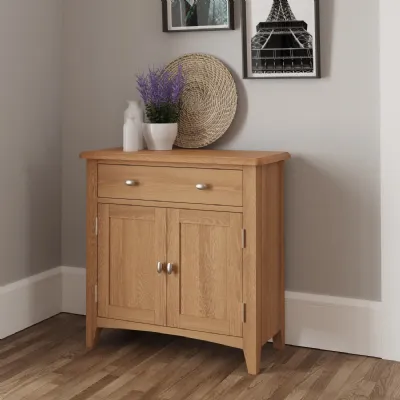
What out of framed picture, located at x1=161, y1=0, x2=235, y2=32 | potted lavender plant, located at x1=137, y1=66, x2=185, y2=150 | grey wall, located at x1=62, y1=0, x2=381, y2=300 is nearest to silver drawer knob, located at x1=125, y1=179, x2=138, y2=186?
potted lavender plant, located at x1=137, y1=66, x2=185, y2=150

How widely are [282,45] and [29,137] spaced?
1266 mm

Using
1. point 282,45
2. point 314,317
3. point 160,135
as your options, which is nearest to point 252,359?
point 314,317

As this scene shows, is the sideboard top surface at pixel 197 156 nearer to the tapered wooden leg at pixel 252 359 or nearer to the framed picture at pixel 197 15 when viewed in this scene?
the framed picture at pixel 197 15

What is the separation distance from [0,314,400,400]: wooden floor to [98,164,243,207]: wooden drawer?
0.68 meters

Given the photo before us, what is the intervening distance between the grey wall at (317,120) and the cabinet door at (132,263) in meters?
0.54

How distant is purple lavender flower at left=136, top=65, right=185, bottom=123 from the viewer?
3.27 m

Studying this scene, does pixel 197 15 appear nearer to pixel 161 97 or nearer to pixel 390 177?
pixel 161 97

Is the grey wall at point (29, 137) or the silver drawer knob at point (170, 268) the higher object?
the grey wall at point (29, 137)

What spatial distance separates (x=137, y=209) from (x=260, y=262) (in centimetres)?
57

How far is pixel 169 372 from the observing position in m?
3.00

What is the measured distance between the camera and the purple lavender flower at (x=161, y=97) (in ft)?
10.7

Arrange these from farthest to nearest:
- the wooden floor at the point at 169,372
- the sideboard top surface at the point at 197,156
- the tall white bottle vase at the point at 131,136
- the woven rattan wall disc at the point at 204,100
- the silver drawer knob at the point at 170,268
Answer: the woven rattan wall disc at the point at 204,100 < the tall white bottle vase at the point at 131,136 < the silver drawer knob at the point at 170,268 < the sideboard top surface at the point at 197,156 < the wooden floor at the point at 169,372

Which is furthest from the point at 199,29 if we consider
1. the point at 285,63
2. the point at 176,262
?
the point at 176,262

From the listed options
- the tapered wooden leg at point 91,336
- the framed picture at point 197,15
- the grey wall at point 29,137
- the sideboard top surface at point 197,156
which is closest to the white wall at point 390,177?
the sideboard top surface at point 197,156
